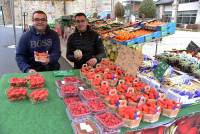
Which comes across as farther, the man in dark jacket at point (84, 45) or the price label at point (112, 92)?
the man in dark jacket at point (84, 45)

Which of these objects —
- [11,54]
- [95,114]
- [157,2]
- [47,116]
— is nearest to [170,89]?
[95,114]

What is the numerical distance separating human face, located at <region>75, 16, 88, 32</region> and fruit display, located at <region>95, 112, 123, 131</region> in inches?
68.7

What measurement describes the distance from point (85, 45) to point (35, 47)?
68 centimetres

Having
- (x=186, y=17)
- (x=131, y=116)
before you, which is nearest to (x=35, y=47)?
(x=131, y=116)

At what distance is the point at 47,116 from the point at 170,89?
109 cm

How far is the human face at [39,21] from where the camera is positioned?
2.67m

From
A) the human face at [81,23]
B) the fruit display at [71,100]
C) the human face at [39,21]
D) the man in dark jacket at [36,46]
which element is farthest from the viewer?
the human face at [81,23]

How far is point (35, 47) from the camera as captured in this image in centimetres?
292

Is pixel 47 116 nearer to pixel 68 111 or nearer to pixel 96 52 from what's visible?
pixel 68 111

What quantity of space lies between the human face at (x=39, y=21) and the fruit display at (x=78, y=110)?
1416 mm

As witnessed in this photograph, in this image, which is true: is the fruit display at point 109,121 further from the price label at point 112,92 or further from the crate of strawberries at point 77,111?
the price label at point 112,92

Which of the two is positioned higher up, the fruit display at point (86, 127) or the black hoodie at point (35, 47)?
the black hoodie at point (35, 47)

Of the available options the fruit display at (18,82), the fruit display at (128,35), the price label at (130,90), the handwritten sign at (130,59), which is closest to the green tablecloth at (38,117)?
the fruit display at (18,82)

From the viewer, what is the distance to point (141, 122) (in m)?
1.59
